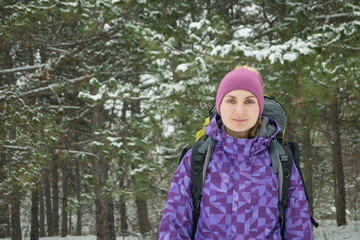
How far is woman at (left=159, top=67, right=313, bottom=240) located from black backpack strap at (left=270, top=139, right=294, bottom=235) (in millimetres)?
26

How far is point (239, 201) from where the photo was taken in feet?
5.66

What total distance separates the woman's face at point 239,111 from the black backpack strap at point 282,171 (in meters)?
0.20

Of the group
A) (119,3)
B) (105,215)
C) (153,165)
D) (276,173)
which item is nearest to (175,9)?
(119,3)

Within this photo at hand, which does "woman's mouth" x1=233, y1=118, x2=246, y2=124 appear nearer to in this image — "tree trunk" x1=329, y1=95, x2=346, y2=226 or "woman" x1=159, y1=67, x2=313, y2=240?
"woman" x1=159, y1=67, x2=313, y2=240

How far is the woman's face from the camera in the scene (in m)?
1.88

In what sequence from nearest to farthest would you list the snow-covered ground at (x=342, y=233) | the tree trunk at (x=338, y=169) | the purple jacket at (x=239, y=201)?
1. the purple jacket at (x=239, y=201)
2. the snow-covered ground at (x=342, y=233)
3. the tree trunk at (x=338, y=169)

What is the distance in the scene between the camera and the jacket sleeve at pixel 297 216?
68.8 inches

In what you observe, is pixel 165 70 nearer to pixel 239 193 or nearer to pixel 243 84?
pixel 243 84

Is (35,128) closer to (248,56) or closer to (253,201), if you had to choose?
(248,56)

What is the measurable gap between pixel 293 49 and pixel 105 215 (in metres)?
8.29

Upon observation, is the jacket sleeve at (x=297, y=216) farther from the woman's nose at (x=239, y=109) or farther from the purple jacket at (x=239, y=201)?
the woman's nose at (x=239, y=109)

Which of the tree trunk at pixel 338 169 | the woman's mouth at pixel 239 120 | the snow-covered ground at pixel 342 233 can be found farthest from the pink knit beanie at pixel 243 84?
the tree trunk at pixel 338 169

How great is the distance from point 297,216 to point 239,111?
1.99 feet

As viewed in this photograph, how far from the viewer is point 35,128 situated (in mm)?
7973
